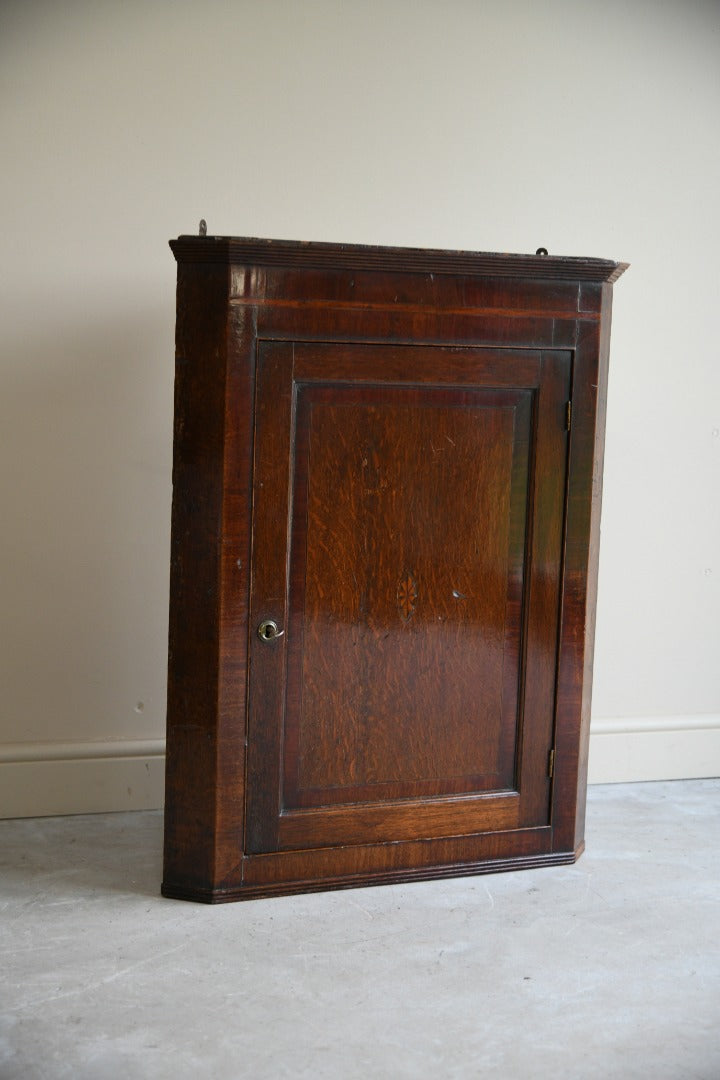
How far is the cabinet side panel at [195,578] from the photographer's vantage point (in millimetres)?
2656

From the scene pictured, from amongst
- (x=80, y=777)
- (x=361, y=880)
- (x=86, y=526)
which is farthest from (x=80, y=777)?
(x=361, y=880)

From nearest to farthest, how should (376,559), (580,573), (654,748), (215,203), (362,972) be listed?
1. (362,972)
2. (376,559)
3. (580,573)
4. (215,203)
5. (654,748)

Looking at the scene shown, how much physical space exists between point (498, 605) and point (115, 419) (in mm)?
1183

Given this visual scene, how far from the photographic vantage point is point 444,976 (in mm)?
2480

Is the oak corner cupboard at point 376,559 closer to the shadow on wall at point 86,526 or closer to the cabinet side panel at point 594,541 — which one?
the cabinet side panel at point 594,541

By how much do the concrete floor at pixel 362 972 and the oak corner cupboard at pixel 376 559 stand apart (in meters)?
0.16

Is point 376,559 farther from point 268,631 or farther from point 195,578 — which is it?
point 195,578

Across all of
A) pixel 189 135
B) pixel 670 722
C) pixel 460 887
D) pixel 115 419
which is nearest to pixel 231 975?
pixel 460 887

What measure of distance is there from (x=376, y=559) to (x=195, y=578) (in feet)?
1.41

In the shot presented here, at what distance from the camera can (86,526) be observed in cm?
333

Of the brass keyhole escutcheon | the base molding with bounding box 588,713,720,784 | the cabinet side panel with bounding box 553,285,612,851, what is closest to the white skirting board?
the brass keyhole escutcheon

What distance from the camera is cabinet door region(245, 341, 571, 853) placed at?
2.76 meters

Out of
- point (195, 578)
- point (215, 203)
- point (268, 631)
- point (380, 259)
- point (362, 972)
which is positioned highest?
point (215, 203)

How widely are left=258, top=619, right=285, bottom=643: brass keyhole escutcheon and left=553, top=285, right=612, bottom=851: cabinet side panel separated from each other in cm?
74
